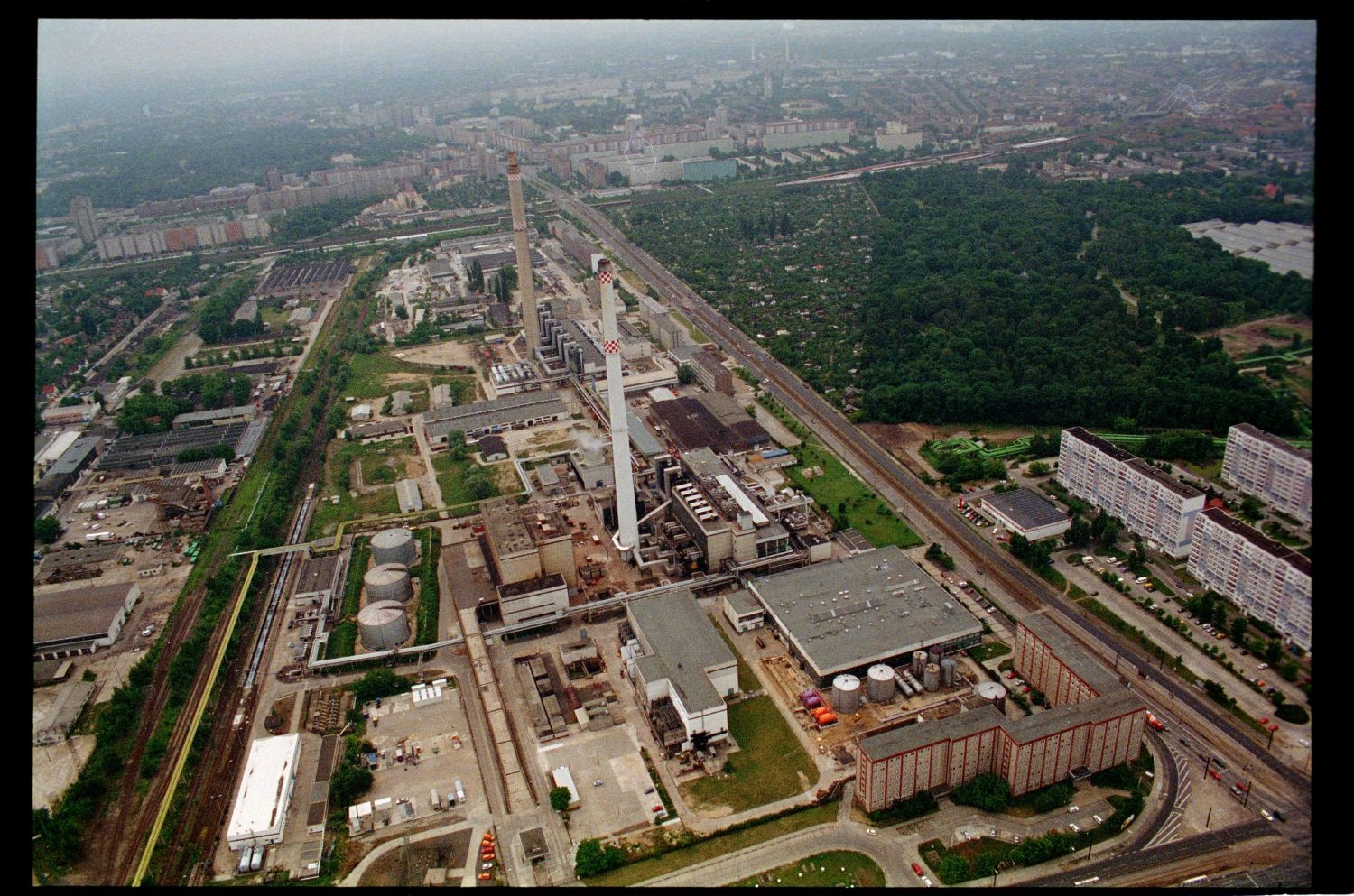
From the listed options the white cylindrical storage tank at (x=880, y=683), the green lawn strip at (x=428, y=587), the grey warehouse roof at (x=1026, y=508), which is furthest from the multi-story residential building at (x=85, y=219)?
the white cylindrical storage tank at (x=880, y=683)

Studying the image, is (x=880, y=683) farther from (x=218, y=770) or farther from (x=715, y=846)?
(x=218, y=770)

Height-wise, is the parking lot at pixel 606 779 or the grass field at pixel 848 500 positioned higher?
the grass field at pixel 848 500

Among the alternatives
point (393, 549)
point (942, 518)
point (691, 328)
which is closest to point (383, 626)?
point (393, 549)

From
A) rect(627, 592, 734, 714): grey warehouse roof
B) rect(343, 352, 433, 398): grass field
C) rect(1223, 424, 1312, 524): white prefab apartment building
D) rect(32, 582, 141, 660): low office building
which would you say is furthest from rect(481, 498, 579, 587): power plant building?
rect(1223, 424, 1312, 524): white prefab apartment building

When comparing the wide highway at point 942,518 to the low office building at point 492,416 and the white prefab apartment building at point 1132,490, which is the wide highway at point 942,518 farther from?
the low office building at point 492,416

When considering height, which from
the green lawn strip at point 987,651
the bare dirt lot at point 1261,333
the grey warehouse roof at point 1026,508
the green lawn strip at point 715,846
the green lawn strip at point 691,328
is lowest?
the green lawn strip at point 715,846

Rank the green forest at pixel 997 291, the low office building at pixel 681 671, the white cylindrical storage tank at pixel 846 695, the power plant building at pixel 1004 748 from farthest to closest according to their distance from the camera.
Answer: the green forest at pixel 997 291 < the white cylindrical storage tank at pixel 846 695 < the low office building at pixel 681 671 < the power plant building at pixel 1004 748

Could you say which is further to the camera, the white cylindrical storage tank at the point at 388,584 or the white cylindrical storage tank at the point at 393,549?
the white cylindrical storage tank at the point at 393,549
